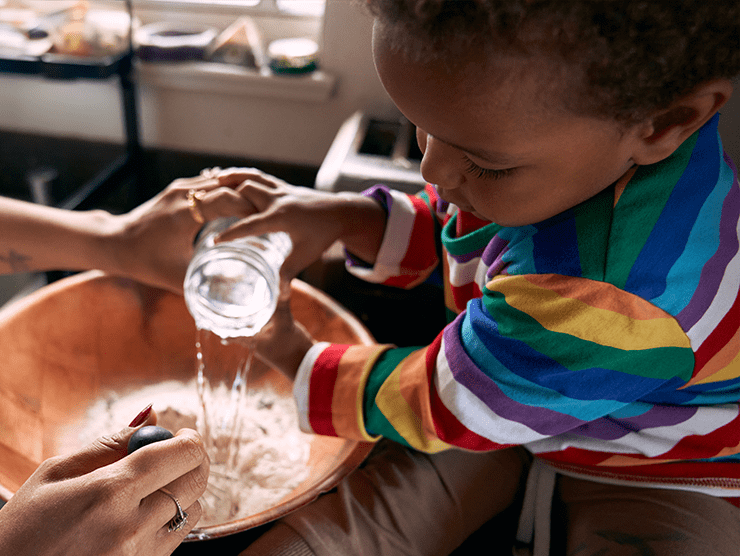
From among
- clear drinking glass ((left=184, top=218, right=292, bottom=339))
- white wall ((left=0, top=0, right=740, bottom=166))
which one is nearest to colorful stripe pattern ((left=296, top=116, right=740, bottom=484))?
clear drinking glass ((left=184, top=218, right=292, bottom=339))

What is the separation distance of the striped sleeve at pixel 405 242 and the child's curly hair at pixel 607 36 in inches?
13.9

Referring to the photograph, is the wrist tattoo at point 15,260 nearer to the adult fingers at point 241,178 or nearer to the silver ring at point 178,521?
the adult fingers at point 241,178

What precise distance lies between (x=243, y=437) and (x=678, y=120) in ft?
1.80

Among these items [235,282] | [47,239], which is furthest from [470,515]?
[47,239]

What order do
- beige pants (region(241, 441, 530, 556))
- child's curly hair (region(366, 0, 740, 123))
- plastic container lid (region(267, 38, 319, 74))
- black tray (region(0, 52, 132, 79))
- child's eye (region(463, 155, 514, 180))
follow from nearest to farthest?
child's curly hair (region(366, 0, 740, 123)) → child's eye (region(463, 155, 514, 180)) → beige pants (region(241, 441, 530, 556)) → black tray (region(0, 52, 132, 79)) → plastic container lid (region(267, 38, 319, 74))

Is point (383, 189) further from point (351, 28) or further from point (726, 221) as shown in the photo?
point (351, 28)

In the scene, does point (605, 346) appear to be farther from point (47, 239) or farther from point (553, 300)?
point (47, 239)

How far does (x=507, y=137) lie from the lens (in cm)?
39

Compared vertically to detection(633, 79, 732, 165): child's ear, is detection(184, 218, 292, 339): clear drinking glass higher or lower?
lower

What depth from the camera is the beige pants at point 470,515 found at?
532mm

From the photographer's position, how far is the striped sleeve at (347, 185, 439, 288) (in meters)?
0.72

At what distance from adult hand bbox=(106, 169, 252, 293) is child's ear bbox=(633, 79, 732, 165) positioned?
1.32ft

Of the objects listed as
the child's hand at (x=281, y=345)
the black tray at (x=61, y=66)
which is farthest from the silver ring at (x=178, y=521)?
the black tray at (x=61, y=66)

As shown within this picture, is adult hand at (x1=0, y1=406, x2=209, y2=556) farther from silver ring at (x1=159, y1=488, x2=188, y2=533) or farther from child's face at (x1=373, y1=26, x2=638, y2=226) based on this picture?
Answer: child's face at (x1=373, y1=26, x2=638, y2=226)
